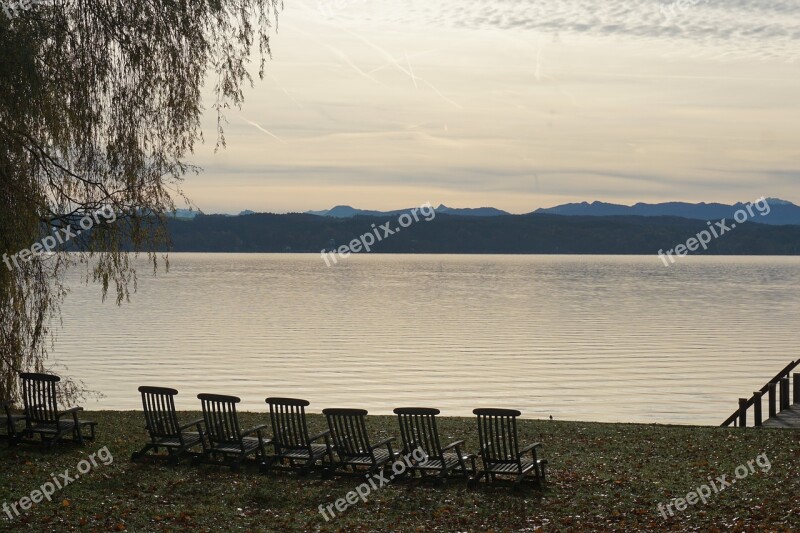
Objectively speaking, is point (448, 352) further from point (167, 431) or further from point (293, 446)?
point (293, 446)

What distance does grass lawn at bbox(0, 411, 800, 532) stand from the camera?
1069 centimetres

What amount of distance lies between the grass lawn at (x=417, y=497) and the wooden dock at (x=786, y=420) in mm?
4431

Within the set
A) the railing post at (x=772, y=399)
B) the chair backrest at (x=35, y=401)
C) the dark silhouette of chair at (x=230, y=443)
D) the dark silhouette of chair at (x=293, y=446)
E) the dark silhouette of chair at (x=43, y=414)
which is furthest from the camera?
the railing post at (x=772, y=399)

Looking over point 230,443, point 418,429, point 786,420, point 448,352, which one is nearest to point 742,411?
point 786,420

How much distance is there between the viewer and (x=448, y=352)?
4794 centimetres

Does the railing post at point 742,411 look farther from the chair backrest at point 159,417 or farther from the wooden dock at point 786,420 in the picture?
the chair backrest at point 159,417

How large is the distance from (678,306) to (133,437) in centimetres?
7922

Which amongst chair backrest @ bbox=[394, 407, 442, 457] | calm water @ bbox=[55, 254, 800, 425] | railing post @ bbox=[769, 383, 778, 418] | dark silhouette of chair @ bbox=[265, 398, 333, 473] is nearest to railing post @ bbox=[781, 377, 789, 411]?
railing post @ bbox=[769, 383, 778, 418]

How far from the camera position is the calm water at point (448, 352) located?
107 feet

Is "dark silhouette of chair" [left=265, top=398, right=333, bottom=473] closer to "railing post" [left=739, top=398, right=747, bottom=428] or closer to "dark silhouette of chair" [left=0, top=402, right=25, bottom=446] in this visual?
"dark silhouette of chair" [left=0, top=402, right=25, bottom=446]

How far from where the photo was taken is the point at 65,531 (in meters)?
10.2

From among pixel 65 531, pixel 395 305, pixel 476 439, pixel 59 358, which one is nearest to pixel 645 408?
pixel 476 439

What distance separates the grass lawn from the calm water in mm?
14787

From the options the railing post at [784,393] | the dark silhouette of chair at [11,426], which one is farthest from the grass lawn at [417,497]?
the railing post at [784,393]
